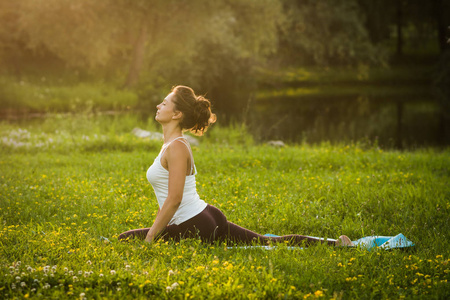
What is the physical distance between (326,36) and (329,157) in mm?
38443

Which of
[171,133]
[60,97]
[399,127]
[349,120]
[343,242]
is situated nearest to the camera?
[171,133]

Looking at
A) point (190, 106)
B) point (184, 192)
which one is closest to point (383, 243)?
point (184, 192)

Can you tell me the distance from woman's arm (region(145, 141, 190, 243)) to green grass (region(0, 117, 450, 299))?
0.36m

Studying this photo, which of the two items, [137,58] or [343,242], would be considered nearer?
[343,242]

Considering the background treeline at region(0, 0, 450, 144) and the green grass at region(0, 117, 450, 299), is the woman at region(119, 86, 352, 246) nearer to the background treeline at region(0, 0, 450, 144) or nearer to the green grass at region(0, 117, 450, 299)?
the green grass at region(0, 117, 450, 299)

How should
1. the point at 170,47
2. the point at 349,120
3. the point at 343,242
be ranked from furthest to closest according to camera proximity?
the point at 170,47
the point at 349,120
the point at 343,242

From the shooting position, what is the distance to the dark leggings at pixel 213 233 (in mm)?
5074

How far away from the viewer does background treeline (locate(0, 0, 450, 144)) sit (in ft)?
88.8

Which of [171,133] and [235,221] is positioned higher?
[171,133]

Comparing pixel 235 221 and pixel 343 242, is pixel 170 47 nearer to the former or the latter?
pixel 235 221

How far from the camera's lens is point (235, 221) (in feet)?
21.3

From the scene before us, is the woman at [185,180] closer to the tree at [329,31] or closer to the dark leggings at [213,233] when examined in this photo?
the dark leggings at [213,233]

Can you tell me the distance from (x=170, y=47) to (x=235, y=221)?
2759 centimetres

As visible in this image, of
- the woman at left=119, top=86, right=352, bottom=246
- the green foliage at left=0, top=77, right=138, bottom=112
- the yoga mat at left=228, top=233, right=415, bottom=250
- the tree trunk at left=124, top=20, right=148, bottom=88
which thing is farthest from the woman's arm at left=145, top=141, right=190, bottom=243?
the tree trunk at left=124, top=20, right=148, bottom=88
